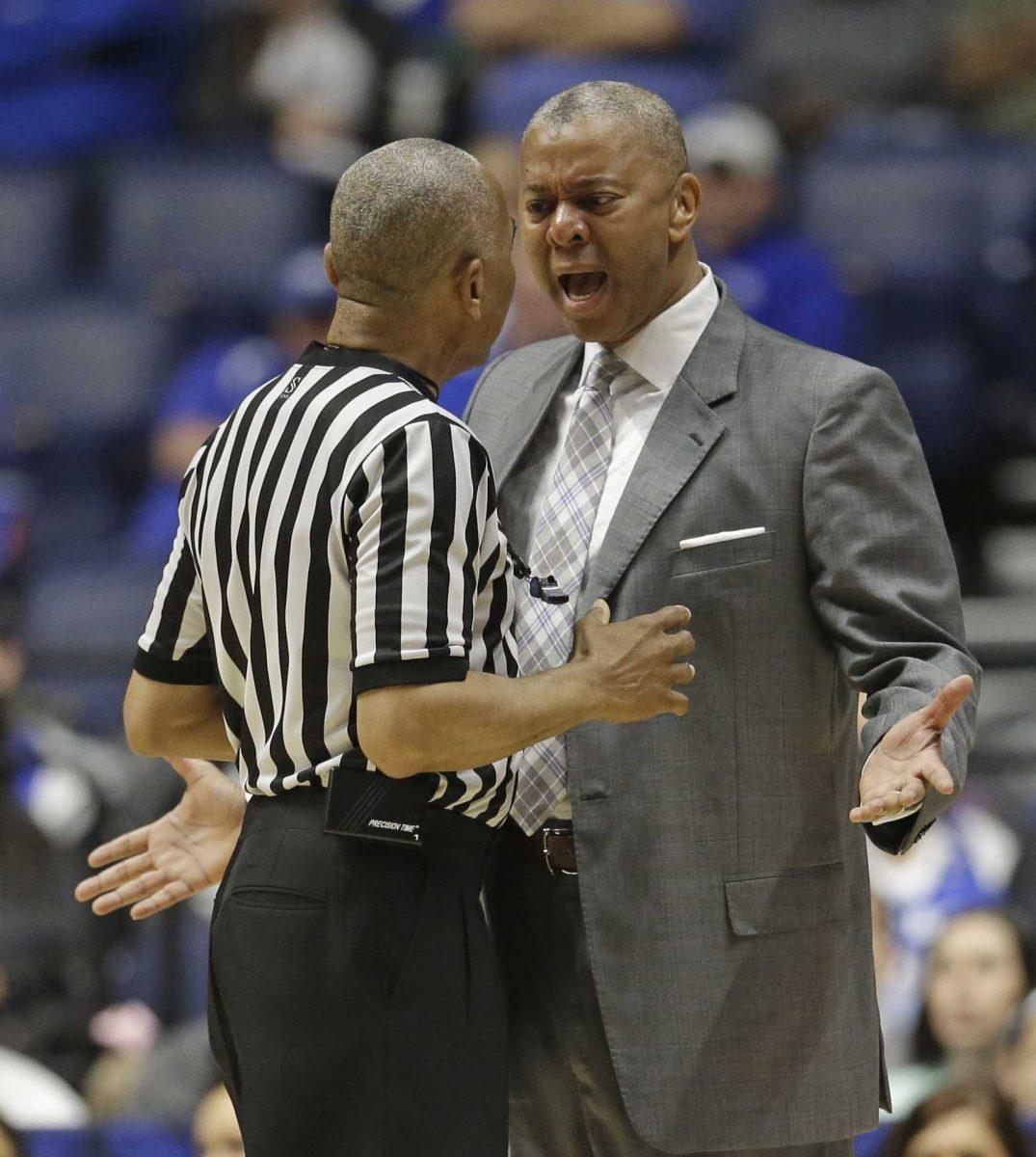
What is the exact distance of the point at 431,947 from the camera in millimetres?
2215

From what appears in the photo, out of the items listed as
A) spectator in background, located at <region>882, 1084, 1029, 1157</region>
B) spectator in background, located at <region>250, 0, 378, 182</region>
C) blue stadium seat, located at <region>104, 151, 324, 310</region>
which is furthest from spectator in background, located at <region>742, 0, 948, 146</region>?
spectator in background, located at <region>882, 1084, 1029, 1157</region>

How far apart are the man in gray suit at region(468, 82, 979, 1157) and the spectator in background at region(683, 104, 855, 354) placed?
292cm

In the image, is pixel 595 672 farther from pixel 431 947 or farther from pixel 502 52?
pixel 502 52

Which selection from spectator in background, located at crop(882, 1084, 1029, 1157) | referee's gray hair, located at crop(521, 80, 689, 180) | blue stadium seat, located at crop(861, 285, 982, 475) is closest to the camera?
referee's gray hair, located at crop(521, 80, 689, 180)

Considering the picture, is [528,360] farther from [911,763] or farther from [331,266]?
[911,763]

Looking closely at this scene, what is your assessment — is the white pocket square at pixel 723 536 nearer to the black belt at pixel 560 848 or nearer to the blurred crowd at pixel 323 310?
the black belt at pixel 560 848

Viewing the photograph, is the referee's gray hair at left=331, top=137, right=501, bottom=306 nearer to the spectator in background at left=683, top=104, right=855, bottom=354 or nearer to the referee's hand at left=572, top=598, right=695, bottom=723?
the referee's hand at left=572, top=598, right=695, bottom=723

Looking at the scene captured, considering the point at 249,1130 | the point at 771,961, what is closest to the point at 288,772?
the point at 249,1130

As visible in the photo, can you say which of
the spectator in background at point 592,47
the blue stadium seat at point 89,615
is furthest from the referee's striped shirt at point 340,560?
the spectator in background at point 592,47

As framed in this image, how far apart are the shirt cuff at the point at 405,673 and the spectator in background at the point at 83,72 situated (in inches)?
212

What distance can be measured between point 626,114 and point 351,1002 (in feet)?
3.71

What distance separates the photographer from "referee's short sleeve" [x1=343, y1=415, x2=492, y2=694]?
207 cm

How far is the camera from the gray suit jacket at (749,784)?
7.94ft

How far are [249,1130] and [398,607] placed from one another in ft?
2.01
